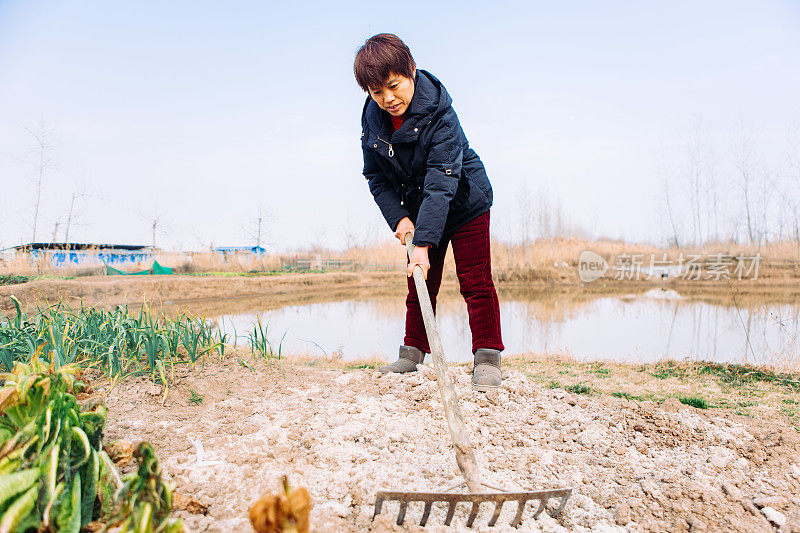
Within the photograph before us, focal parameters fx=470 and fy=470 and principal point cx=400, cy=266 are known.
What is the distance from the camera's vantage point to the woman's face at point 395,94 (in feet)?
7.30

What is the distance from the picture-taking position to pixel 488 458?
1.81 meters

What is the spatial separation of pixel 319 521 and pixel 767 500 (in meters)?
1.48

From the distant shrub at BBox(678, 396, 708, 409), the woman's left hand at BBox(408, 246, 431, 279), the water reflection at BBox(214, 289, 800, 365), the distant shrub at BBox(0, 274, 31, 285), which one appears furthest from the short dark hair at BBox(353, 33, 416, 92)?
the distant shrub at BBox(0, 274, 31, 285)

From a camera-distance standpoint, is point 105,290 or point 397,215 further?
point 105,290

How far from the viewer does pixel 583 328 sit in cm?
759

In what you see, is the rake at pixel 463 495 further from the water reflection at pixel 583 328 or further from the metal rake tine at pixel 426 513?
the water reflection at pixel 583 328

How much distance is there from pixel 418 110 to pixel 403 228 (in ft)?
2.02

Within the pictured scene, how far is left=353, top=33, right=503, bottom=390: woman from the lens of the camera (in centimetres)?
226

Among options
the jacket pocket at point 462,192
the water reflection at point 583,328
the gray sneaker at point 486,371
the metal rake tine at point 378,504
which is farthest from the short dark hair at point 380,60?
the water reflection at point 583,328

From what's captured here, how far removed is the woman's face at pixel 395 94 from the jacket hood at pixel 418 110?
5 cm

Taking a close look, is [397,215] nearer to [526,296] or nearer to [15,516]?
[15,516]

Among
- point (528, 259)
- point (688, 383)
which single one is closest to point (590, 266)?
point (528, 259)

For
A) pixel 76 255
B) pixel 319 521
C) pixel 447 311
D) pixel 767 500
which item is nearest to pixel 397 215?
pixel 319 521

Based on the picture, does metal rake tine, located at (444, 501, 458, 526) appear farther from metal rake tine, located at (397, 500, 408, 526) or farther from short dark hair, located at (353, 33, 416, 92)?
short dark hair, located at (353, 33, 416, 92)
